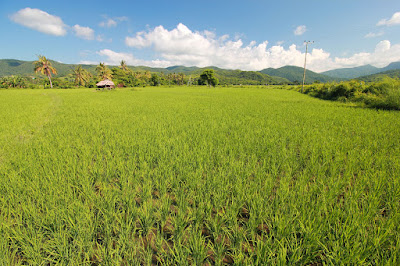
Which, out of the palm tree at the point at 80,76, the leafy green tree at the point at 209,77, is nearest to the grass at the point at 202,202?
the leafy green tree at the point at 209,77

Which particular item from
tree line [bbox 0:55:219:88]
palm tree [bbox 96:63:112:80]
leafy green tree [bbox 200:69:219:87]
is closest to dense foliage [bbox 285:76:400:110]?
leafy green tree [bbox 200:69:219:87]

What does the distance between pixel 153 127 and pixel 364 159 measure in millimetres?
6014

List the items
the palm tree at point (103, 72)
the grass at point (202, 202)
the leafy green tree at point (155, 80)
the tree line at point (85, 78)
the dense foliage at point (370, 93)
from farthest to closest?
1. the leafy green tree at point (155, 80)
2. the palm tree at point (103, 72)
3. the tree line at point (85, 78)
4. the dense foliage at point (370, 93)
5. the grass at point (202, 202)

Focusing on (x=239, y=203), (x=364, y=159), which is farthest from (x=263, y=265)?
(x=364, y=159)

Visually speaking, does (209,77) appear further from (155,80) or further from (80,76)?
(80,76)

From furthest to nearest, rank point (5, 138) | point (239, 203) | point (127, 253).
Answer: point (5, 138)
point (239, 203)
point (127, 253)

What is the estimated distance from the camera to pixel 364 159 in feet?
10.8

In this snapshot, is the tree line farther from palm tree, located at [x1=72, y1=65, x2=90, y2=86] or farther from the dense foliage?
the dense foliage

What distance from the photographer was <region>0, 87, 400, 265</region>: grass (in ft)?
5.13

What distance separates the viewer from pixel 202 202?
2096 millimetres

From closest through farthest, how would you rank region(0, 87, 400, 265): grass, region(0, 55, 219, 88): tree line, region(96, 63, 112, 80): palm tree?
1. region(0, 87, 400, 265): grass
2. region(0, 55, 219, 88): tree line
3. region(96, 63, 112, 80): palm tree

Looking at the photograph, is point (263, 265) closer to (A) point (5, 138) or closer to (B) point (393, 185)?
(B) point (393, 185)

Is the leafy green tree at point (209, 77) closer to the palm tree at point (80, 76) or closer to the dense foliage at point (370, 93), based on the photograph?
the palm tree at point (80, 76)

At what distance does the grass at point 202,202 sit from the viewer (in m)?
1.56
